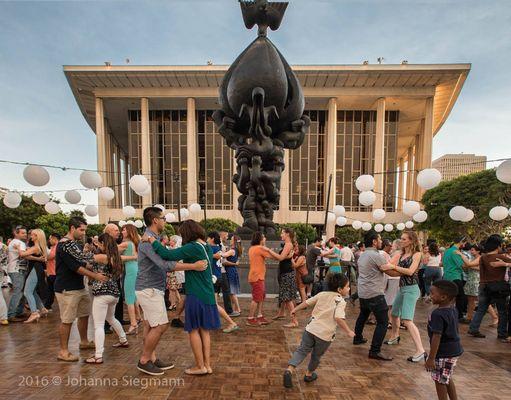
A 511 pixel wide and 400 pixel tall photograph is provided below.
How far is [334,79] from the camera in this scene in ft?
113

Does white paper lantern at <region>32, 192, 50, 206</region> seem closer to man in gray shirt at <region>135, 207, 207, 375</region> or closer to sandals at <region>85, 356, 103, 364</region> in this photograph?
sandals at <region>85, 356, 103, 364</region>

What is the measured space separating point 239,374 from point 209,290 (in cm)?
105

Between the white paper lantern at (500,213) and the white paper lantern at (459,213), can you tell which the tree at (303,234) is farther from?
the white paper lantern at (500,213)

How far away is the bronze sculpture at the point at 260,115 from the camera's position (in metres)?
8.64

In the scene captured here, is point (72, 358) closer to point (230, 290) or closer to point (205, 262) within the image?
point (205, 262)

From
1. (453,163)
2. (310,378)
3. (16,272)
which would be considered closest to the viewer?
(310,378)

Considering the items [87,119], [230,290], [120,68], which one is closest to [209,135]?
[120,68]

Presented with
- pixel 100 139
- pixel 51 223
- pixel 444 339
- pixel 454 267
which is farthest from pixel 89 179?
pixel 100 139

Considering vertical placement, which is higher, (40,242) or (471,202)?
(40,242)

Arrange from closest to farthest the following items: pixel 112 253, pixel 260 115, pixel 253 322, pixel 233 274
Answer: pixel 112 253, pixel 253 322, pixel 233 274, pixel 260 115

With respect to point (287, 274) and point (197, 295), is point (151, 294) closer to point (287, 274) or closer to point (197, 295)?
point (197, 295)

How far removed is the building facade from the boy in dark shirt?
33.3m

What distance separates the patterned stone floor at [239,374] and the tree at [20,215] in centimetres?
3647

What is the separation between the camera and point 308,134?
1518 inches
